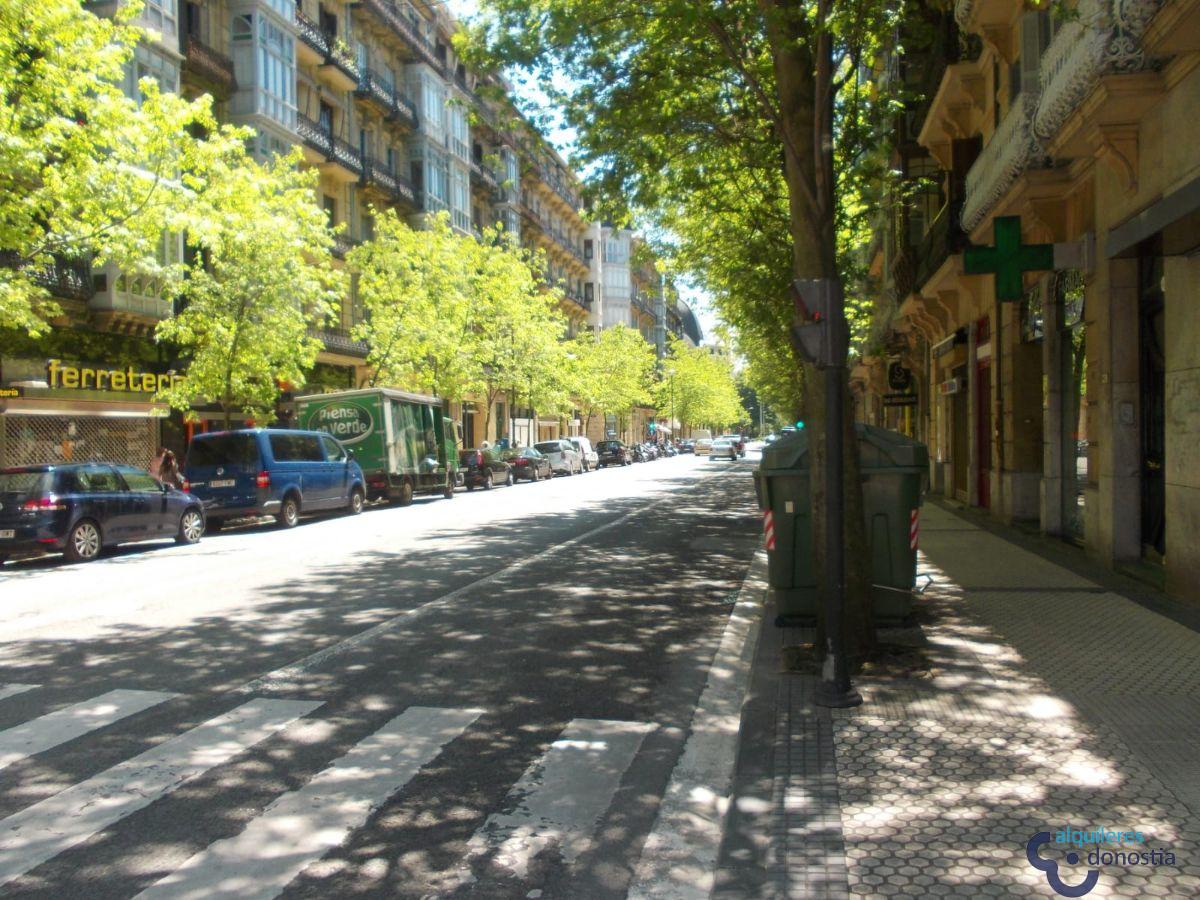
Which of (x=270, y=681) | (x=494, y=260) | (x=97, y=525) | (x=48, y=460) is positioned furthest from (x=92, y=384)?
(x=270, y=681)

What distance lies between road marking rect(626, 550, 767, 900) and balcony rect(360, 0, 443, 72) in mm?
37150

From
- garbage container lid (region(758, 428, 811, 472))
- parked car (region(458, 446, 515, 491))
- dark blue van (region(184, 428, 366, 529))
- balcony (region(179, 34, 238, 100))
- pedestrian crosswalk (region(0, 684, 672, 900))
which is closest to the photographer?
pedestrian crosswalk (region(0, 684, 672, 900))

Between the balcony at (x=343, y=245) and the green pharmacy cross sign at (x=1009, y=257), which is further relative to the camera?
the balcony at (x=343, y=245)

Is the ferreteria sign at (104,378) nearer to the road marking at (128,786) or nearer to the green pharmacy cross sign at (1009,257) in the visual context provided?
the green pharmacy cross sign at (1009,257)

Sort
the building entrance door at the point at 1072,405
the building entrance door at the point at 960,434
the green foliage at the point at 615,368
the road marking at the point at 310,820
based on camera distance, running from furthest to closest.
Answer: the green foliage at the point at 615,368
the building entrance door at the point at 960,434
the building entrance door at the point at 1072,405
the road marking at the point at 310,820

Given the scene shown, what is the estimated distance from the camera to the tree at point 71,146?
48.0 feet

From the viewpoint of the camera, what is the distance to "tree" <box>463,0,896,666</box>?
7.16m

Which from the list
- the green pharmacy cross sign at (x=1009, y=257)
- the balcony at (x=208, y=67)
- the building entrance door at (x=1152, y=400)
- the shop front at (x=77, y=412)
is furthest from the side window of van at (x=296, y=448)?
the building entrance door at (x=1152, y=400)

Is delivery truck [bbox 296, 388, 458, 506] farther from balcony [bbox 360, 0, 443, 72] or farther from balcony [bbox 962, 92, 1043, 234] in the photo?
balcony [bbox 360, 0, 443, 72]

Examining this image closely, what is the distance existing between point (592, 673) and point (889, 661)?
1978mm

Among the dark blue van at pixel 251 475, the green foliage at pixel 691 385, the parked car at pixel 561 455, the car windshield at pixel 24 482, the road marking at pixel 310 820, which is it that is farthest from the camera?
the green foliage at pixel 691 385

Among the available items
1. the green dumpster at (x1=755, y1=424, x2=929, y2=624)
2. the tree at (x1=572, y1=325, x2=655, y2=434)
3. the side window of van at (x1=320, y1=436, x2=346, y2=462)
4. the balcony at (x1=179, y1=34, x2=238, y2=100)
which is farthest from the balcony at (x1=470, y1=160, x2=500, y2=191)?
the green dumpster at (x1=755, y1=424, x2=929, y2=624)

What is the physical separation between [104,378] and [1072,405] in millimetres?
20883

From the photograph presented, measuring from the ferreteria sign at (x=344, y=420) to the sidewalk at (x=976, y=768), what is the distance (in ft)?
66.1
